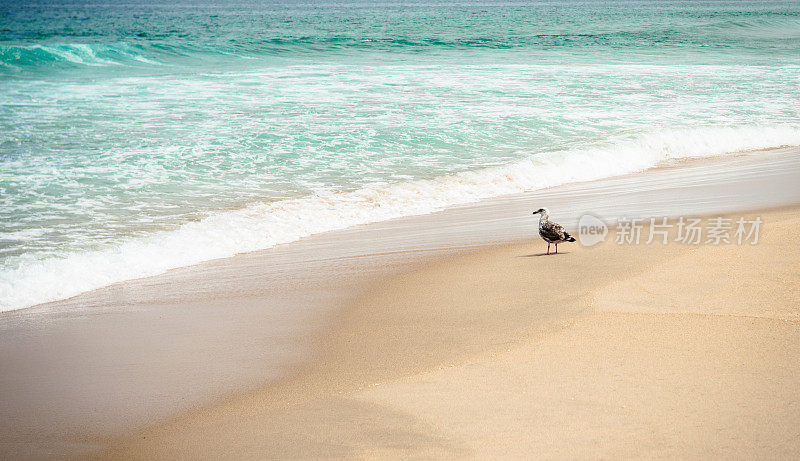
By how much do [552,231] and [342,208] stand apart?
10.4 ft

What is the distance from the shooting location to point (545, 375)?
4.33 meters

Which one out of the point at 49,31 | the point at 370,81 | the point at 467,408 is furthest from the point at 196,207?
the point at 49,31

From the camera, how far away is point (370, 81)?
21.9 m

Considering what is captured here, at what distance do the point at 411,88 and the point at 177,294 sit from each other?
48.4 feet

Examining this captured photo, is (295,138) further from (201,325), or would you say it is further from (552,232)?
(201,325)

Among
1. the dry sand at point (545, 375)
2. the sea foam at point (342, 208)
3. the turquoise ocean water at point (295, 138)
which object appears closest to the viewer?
the dry sand at point (545, 375)

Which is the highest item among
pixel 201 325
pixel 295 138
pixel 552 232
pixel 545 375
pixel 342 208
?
pixel 295 138

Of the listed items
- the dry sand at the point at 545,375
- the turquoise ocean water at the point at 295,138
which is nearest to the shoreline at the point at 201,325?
the dry sand at the point at 545,375

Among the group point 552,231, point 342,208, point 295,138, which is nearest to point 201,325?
point 552,231

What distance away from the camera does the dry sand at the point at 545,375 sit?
3699 millimetres

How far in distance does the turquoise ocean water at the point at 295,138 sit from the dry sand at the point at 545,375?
2.87 meters

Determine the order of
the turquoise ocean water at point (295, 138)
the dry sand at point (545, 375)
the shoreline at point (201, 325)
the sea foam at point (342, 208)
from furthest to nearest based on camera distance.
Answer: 1. the turquoise ocean water at point (295, 138)
2. the sea foam at point (342, 208)
3. the shoreline at point (201, 325)
4. the dry sand at point (545, 375)

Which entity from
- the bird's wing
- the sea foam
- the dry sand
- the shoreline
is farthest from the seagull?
the sea foam

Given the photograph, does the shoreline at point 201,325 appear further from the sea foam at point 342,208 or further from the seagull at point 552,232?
the seagull at point 552,232
